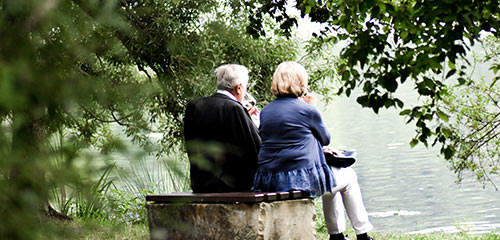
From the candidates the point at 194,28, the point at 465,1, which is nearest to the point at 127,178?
the point at 465,1

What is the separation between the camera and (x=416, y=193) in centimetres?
3067

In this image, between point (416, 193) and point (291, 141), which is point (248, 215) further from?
point (416, 193)

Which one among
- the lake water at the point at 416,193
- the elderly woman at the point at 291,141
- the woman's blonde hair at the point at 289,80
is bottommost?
the lake water at the point at 416,193

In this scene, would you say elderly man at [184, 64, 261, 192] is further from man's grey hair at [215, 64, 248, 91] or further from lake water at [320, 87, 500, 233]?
lake water at [320, 87, 500, 233]

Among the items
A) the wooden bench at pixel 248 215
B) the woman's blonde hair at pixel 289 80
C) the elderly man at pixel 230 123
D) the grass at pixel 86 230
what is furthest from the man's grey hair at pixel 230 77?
the grass at pixel 86 230

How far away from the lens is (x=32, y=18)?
25.8 inches

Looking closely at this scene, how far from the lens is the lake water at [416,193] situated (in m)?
21.4

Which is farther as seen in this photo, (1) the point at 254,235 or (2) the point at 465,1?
(1) the point at 254,235

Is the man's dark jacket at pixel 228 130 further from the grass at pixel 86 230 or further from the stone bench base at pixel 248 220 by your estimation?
the grass at pixel 86 230

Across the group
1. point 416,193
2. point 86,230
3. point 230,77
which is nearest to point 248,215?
point 230,77

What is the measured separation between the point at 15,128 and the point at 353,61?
175 inches

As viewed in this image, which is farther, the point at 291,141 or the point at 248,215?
the point at 291,141

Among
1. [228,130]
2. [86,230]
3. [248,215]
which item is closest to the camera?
[86,230]

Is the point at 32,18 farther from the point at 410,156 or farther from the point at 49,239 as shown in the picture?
the point at 410,156
